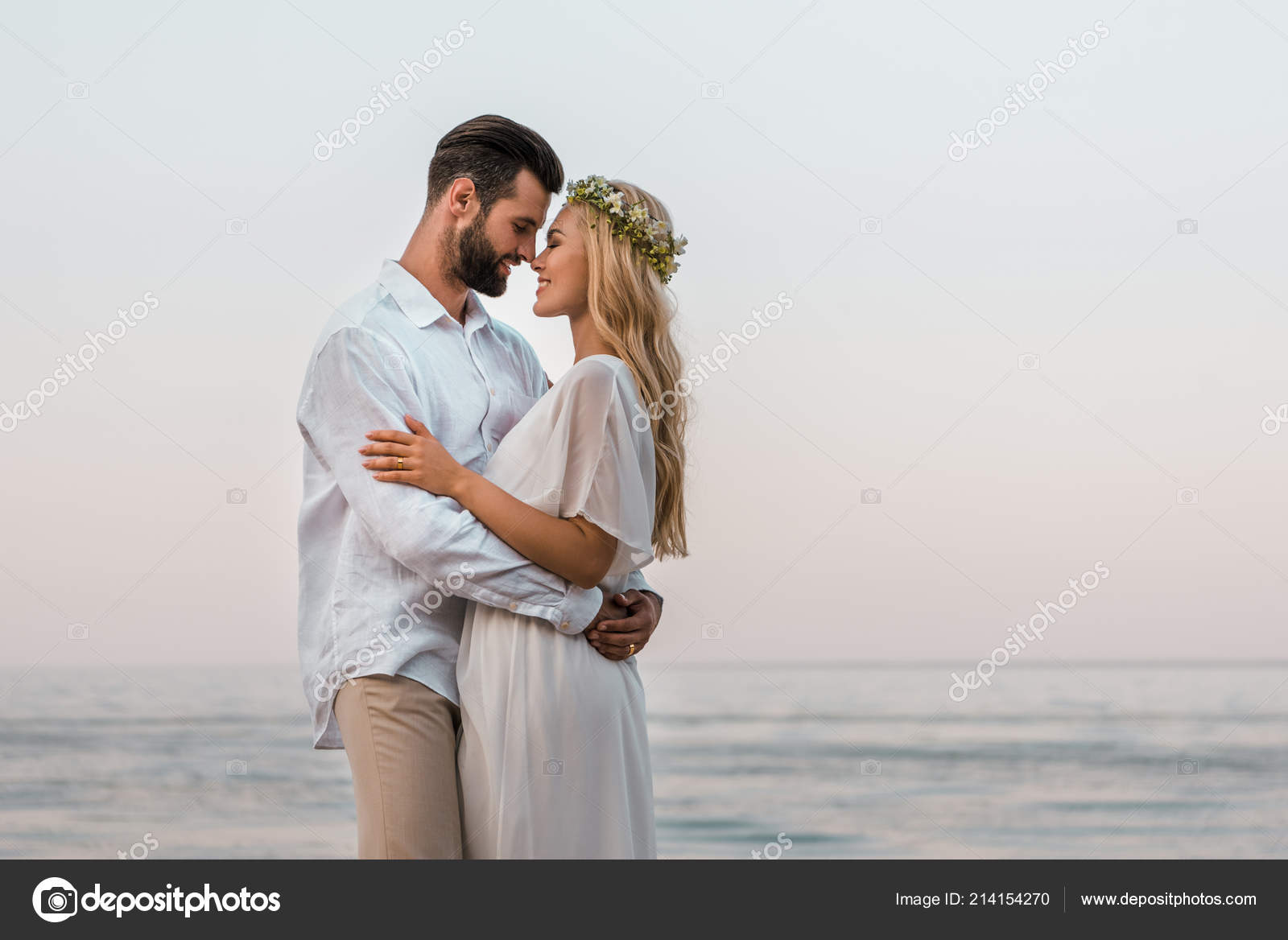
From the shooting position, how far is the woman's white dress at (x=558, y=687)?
2494mm

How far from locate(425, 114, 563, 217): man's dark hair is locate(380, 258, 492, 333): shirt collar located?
21 centimetres

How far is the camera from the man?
2441 mm

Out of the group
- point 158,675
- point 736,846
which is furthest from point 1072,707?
point 158,675

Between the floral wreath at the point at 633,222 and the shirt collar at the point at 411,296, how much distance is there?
A: 38cm

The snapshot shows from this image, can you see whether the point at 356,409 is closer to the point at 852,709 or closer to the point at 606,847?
the point at 606,847

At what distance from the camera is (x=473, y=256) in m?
2.85

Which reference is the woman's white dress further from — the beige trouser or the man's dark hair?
the man's dark hair

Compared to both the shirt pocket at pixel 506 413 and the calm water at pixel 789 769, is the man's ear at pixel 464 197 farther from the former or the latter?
the calm water at pixel 789 769

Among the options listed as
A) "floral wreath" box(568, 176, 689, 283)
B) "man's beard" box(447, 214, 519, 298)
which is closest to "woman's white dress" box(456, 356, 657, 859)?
"floral wreath" box(568, 176, 689, 283)

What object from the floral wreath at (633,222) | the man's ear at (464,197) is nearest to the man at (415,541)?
the man's ear at (464,197)

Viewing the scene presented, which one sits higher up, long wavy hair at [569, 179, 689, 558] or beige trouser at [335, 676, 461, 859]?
long wavy hair at [569, 179, 689, 558]

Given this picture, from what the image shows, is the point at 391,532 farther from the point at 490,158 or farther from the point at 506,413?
the point at 490,158

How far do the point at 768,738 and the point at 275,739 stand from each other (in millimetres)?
4781

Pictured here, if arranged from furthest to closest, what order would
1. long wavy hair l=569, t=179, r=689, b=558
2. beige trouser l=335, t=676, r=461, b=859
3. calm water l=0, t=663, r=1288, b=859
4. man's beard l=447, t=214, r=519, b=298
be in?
1. calm water l=0, t=663, r=1288, b=859
2. man's beard l=447, t=214, r=519, b=298
3. long wavy hair l=569, t=179, r=689, b=558
4. beige trouser l=335, t=676, r=461, b=859
